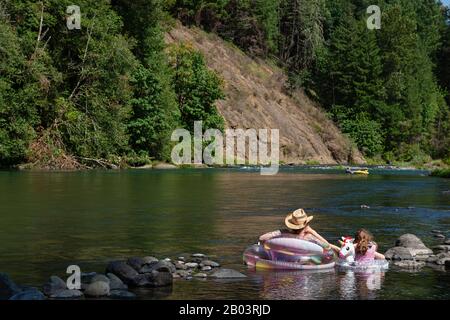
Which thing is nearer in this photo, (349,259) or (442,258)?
(349,259)

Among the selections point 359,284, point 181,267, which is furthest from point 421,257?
point 181,267

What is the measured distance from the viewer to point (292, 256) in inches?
718

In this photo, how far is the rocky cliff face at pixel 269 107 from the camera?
102 m

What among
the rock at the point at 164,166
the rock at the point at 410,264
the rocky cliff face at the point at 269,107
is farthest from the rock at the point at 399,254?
the rocky cliff face at the point at 269,107

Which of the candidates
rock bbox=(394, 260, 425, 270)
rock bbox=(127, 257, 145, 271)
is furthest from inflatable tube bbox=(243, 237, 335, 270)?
rock bbox=(127, 257, 145, 271)

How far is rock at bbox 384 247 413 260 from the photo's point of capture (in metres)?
19.6

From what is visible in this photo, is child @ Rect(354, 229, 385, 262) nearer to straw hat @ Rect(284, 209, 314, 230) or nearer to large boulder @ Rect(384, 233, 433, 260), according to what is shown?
large boulder @ Rect(384, 233, 433, 260)

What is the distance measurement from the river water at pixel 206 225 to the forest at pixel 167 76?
21.4 metres

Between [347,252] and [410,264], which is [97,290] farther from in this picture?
[410,264]

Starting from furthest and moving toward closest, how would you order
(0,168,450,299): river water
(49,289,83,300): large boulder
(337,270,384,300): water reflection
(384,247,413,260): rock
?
(384,247,413,260): rock, (0,168,450,299): river water, (337,270,384,300): water reflection, (49,289,83,300): large boulder

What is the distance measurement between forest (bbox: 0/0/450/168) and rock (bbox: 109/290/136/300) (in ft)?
169

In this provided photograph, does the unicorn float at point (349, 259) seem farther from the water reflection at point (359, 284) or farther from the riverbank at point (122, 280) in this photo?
the riverbank at point (122, 280)

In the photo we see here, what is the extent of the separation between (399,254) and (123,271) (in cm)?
A: 784

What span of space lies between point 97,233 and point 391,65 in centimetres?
A: 11187
